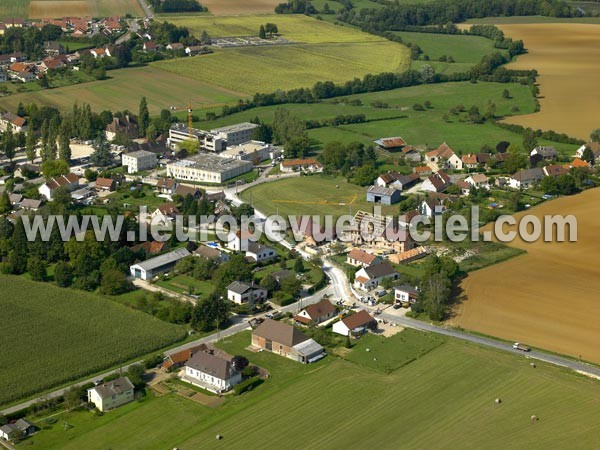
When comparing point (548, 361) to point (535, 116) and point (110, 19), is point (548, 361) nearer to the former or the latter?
point (535, 116)

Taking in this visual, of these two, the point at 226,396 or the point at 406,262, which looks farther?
the point at 406,262

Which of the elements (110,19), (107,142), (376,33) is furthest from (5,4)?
(107,142)

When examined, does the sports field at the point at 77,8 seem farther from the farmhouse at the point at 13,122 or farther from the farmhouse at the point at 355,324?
the farmhouse at the point at 355,324

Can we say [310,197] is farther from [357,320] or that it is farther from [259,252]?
[357,320]

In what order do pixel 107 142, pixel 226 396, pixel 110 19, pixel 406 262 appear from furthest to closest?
pixel 110 19
pixel 107 142
pixel 406 262
pixel 226 396

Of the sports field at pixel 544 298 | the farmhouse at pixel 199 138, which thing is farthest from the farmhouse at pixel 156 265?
the farmhouse at pixel 199 138

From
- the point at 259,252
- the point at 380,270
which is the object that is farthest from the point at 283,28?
the point at 380,270

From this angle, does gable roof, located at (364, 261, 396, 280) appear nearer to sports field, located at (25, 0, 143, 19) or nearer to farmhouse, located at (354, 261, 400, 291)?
farmhouse, located at (354, 261, 400, 291)
